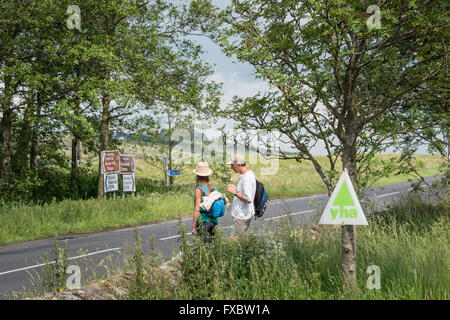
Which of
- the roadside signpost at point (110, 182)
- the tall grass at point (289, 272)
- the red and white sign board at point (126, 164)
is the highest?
the red and white sign board at point (126, 164)

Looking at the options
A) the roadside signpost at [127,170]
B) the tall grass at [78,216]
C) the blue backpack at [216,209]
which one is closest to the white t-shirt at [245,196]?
the blue backpack at [216,209]

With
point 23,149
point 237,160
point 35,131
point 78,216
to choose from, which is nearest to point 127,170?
point 35,131

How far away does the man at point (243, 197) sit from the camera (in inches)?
271

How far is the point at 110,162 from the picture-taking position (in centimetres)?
1906

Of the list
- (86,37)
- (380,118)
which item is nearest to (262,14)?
(380,118)

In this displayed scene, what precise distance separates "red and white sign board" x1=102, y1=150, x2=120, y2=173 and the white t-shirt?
12.9 meters

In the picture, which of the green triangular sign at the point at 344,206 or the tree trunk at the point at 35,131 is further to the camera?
the tree trunk at the point at 35,131

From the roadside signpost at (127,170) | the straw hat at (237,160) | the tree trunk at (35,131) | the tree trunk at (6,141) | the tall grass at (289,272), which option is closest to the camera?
the tall grass at (289,272)

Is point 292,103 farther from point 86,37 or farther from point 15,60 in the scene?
point 86,37

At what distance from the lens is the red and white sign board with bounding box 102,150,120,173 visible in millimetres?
18938

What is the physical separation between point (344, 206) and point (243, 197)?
2520 mm

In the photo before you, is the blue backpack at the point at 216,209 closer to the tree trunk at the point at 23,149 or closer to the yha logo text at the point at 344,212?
the yha logo text at the point at 344,212
